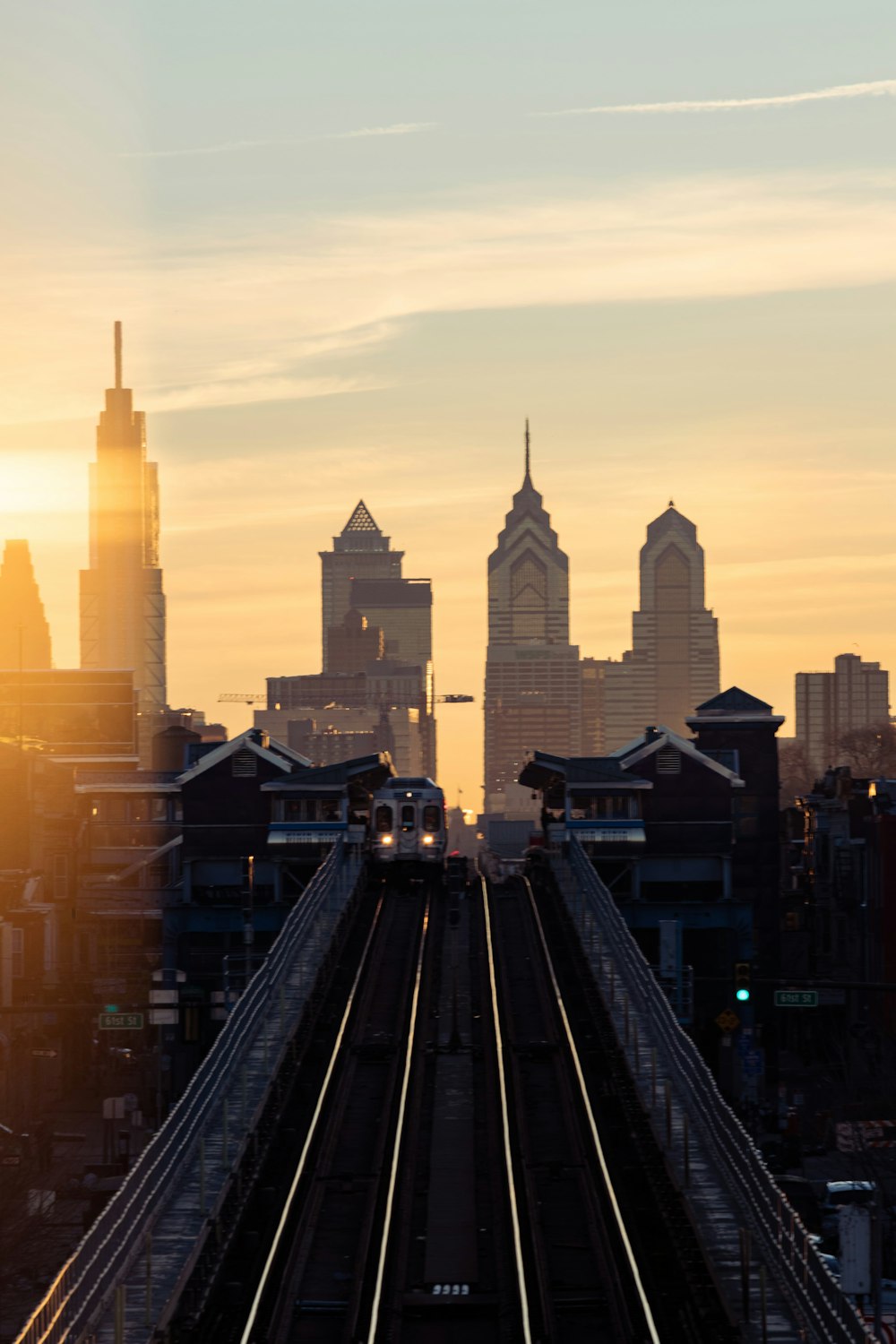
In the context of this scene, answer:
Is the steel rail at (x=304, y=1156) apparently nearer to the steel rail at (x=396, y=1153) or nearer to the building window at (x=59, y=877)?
the steel rail at (x=396, y=1153)

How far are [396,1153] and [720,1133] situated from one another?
319 inches

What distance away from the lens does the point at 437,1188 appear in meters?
47.0

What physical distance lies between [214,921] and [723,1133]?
55.5 metres

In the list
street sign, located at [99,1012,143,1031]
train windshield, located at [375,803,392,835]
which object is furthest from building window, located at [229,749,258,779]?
street sign, located at [99,1012,143,1031]

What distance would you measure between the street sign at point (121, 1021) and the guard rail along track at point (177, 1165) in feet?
12.4

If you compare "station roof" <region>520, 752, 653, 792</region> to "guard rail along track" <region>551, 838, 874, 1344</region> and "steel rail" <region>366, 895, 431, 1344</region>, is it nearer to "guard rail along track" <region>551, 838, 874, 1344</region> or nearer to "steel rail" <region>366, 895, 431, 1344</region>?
"guard rail along track" <region>551, 838, 874, 1344</region>

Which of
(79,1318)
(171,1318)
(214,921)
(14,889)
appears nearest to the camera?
(79,1318)

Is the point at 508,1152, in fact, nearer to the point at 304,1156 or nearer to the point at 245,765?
the point at 304,1156

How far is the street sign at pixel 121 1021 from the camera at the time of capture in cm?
6228

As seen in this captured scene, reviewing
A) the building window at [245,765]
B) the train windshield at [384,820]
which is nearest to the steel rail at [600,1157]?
the train windshield at [384,820]

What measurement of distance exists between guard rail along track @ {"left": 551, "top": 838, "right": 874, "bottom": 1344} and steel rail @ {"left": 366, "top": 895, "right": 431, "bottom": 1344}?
207 inches

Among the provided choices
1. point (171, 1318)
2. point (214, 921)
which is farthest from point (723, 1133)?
point (214, 921)

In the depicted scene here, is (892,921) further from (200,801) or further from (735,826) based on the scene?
(200,801)

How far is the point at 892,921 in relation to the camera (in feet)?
376
